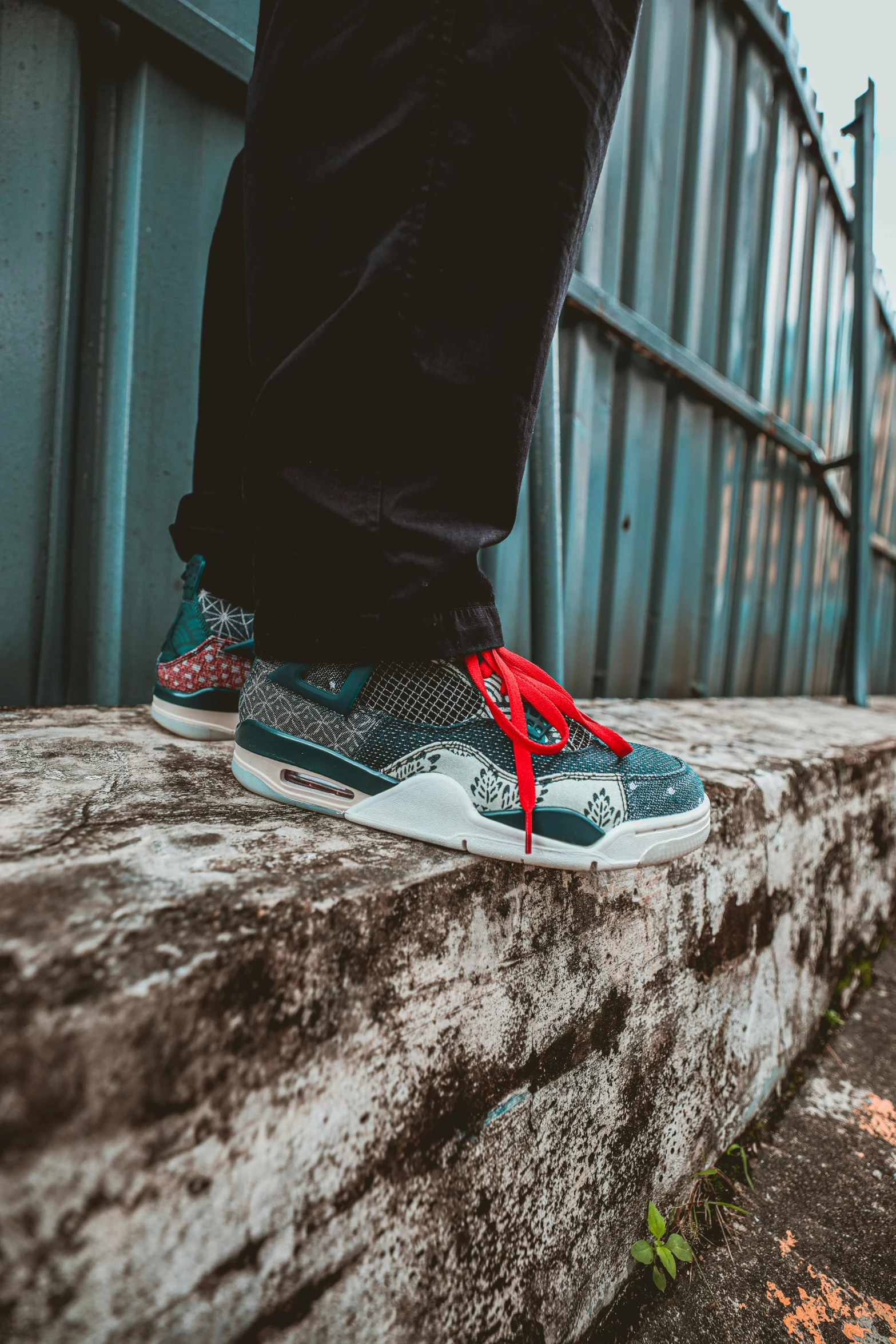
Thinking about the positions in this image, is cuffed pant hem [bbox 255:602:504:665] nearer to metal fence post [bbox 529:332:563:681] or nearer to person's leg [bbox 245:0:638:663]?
person's leg [bbox 245:0:638:663]

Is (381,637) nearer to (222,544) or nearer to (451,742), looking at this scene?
(451,742)

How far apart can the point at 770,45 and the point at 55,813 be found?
11.9ft

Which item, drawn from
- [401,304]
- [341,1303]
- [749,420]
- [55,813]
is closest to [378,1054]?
[341,1303]

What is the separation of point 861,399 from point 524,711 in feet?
11.3

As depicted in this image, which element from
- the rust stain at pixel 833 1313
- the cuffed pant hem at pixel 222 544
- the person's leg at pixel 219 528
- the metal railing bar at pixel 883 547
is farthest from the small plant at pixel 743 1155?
the metal railing bar at pixel 883 547

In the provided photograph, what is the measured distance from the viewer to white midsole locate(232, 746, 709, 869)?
2.10ft

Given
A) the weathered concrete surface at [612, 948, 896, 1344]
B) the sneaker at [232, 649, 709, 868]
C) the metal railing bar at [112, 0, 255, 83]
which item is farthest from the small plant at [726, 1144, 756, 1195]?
the metal railing bar at [112, 0, 255, 83]

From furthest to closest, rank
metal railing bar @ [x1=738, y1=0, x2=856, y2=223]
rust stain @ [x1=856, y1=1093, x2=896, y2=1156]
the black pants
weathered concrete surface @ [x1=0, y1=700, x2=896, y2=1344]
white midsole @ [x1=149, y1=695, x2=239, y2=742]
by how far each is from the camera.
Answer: metal railing bar @ [x1=738, y1=0, x2=856, y2=223]
rust stain @ [x1=856, y1=1093, x2=896, y2=1156]
white midsole @ [x1=149, y1=695, x2=239, y2=742]
the black pants
weathered concrete surface @ [x1=0, y1=700, x2=896, y2=1344]

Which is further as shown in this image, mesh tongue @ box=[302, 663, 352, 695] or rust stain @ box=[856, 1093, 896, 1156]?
rust stain @ box=[856, 1093, 896, 1156]

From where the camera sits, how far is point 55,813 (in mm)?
567

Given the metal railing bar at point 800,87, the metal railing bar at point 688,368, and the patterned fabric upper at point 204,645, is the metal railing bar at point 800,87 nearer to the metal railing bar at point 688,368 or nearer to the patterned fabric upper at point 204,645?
the metal railing bar at point 688,368

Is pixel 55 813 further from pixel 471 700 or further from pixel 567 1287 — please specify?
pixel 567 1287

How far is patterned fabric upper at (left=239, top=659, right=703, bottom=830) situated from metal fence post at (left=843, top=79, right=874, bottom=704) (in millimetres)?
3136

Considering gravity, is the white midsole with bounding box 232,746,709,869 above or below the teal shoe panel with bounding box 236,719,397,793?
below
